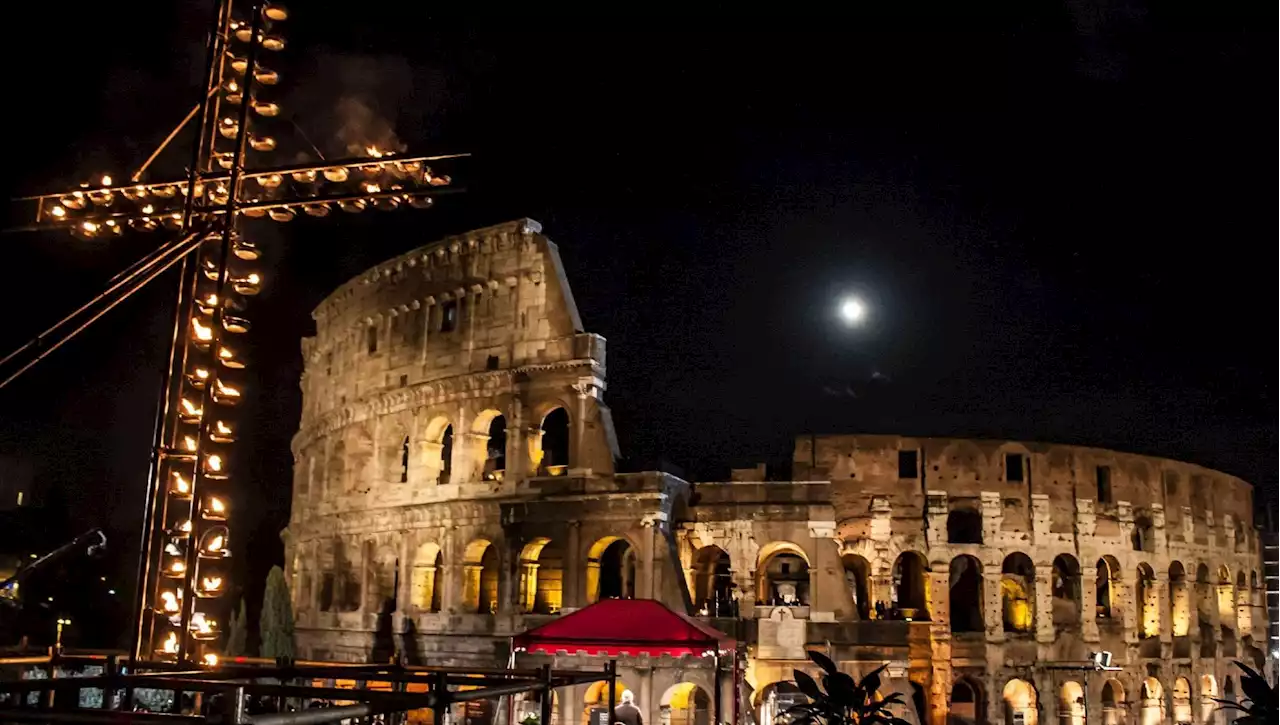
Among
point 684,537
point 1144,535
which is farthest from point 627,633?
point 1144,535

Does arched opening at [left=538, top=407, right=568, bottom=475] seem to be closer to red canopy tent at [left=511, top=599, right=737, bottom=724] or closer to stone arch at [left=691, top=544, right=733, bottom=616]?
stone arch at [left=691, top=544, right=733, bottom=616]

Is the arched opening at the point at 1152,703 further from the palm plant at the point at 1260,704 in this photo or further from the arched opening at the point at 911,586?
the palm plant at the point at 1260,704

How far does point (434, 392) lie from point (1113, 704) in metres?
21.2

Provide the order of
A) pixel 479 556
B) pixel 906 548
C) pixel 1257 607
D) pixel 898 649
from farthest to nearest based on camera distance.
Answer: pixel 1257 607
pixel 906 548
pixel 479 556
pixel 898 649

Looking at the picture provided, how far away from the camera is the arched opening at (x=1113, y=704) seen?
105ft

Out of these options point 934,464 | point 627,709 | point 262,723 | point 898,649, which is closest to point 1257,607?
point 934,464

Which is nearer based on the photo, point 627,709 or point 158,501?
point 158,501

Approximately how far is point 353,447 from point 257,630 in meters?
13.7

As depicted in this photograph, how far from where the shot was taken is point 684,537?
26.9 meters

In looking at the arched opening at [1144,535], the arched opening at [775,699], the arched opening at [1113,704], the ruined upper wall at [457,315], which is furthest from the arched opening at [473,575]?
the arched opening at [1144,535]

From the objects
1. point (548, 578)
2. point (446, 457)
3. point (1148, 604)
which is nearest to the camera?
point (548, 578)

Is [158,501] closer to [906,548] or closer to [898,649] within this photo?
[898,649]

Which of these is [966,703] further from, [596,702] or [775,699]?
→ [596,702]

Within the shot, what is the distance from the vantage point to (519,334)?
27.6 meters
